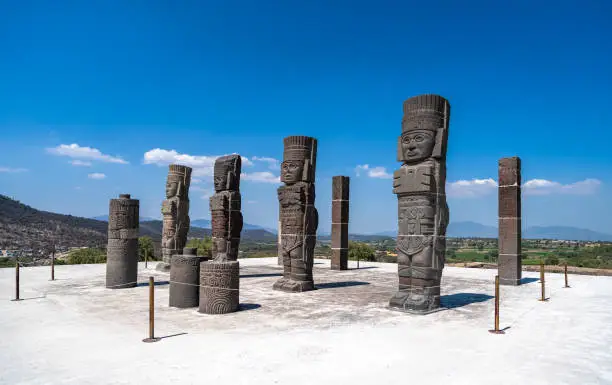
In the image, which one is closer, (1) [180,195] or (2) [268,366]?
(2) [268,366]

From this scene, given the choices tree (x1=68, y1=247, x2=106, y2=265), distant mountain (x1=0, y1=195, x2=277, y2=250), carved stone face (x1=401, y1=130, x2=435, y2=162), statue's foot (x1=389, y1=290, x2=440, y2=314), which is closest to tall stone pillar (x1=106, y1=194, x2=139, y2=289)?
statue's foot (x1=389, y1=290, x2=440, y2=314)

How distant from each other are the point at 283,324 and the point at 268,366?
2290mm

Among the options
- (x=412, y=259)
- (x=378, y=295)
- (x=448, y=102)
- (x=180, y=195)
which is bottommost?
(x=378, y=295)

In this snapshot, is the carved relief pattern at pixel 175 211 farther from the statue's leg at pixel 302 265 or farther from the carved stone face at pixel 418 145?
the carved stone face at pixel 418 145

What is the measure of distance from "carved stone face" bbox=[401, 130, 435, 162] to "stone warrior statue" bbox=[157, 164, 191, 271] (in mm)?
9504

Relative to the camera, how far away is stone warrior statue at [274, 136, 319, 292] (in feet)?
37.1

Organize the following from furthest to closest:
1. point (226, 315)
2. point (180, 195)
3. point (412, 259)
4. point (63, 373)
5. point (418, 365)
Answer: point (180, 195) < point (412, 259) < point (226, 315) < point (418, 365) < point (63, 373)

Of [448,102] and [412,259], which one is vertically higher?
[448,102]

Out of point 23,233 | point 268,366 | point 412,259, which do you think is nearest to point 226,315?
point 268,366

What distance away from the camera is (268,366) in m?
5.19


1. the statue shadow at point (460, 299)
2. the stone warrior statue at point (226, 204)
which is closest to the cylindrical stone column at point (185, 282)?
the stone warrior statue at point (226, 204)

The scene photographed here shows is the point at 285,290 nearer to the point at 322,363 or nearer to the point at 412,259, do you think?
the point at 412,259

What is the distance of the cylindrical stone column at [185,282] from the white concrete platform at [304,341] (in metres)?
0.34

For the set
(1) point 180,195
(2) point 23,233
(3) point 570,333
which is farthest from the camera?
(2) point 23,233
